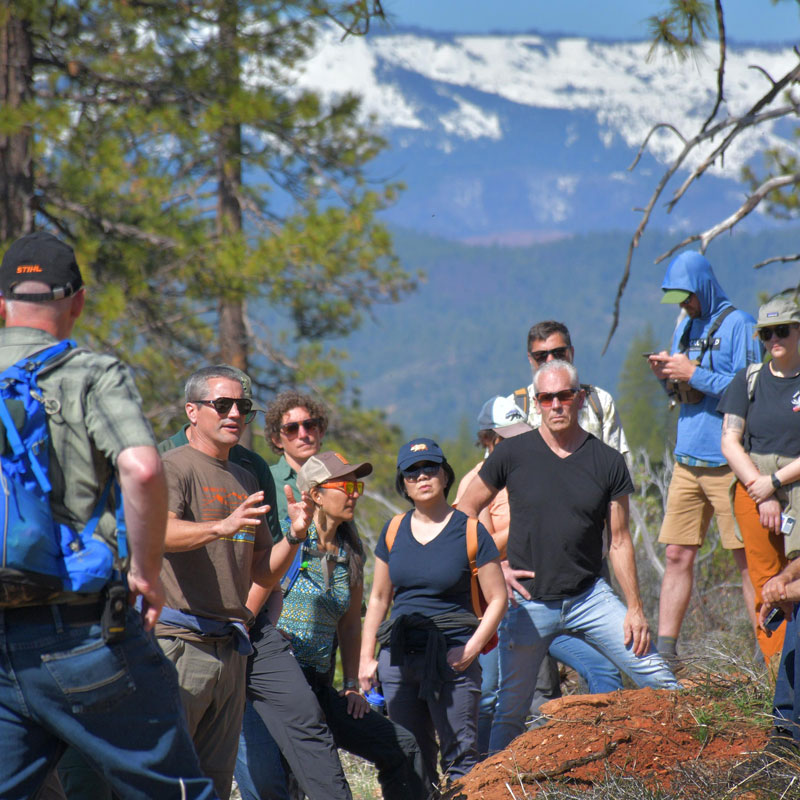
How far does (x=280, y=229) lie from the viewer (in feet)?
58.2

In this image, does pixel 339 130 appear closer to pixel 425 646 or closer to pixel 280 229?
pixel 280 229

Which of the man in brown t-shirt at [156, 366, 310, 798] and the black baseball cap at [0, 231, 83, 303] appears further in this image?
the man in brown t-shirt at [156, 366, 310, 798]

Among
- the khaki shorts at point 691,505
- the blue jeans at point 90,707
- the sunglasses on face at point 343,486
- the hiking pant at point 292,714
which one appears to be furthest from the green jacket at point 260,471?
the khaki shorts at point 691,505

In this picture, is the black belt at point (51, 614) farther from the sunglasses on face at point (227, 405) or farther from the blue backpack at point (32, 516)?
the sunglasses on face at point (227, 405)

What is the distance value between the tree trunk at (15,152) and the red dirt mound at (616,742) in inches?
350

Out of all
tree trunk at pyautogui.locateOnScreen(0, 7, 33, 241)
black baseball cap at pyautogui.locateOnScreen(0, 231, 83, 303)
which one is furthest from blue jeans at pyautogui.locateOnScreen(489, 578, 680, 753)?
tree trunk at pyautogui.locateOnScreen(0, 7, 33, 241)

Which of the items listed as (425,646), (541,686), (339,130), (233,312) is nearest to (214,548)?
(425,646)

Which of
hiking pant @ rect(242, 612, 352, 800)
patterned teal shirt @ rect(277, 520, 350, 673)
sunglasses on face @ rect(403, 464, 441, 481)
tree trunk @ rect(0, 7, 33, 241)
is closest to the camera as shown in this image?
hiking pant @ rect(242, 612, 352, 800)

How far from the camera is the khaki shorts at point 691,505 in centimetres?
584

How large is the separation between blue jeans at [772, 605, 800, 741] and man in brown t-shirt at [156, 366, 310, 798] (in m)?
1.82

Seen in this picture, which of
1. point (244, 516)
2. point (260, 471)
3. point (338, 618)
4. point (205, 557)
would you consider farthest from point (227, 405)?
point (338, 618)

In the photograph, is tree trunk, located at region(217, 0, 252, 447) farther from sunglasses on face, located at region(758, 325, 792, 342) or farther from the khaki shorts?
sunglasses on face, located at region(758, 325, 792, 342)

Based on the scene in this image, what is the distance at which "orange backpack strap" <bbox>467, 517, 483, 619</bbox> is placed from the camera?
4746 millimetres

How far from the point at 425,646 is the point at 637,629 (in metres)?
0.93
